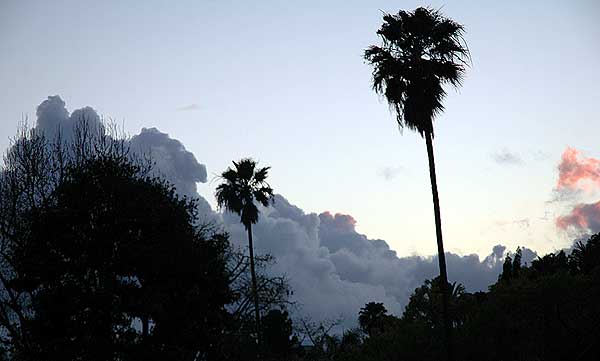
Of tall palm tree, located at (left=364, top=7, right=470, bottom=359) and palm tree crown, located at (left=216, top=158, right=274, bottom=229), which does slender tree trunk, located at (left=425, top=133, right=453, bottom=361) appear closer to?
tall palm tree, located at (left=364, top=7, right=470, bottom=359)

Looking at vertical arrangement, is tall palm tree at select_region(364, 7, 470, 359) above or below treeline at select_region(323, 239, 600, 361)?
above

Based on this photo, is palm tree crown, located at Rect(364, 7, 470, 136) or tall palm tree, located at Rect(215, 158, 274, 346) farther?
tall palm tree, located at Rect(215, 158, 274, 346)

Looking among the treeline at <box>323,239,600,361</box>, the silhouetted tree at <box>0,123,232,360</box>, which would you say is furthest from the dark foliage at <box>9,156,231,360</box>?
the treeline at <box>323,239,600,361</box>

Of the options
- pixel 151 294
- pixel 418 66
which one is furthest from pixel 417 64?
pixel 151 294

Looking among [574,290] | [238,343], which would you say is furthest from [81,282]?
[574,290]

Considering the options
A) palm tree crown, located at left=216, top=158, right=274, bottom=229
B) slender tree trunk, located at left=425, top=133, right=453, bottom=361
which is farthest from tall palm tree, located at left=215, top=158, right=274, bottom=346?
slender tree trunk, located at left=425, top=133, right=453, bottom=361

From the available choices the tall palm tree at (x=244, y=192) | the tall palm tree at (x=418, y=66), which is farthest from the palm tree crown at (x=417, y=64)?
the tall palm tree at (x=244, y=192)

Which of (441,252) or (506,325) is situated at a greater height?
(441,252)

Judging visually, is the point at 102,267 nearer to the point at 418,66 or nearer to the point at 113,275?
the point at 113,275

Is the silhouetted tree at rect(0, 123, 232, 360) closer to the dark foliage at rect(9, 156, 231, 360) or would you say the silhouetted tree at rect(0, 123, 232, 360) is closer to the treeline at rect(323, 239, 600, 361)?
the dark foliage at rect(9, 156, 231, 360)

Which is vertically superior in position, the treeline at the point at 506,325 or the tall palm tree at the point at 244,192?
the tall palm tree at the point at 244,192

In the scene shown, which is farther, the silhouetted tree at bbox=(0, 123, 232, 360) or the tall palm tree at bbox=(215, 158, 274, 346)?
the tall palm tree at bbox=(215, 158, 274, 346)

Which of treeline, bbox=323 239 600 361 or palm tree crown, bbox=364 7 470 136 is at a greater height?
palm tree crown, bbox=364 7 470 136

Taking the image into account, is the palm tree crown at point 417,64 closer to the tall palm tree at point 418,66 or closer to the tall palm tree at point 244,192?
the tall palm tree at point 418,66
